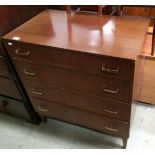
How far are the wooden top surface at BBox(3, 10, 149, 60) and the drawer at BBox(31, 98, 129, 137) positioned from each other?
480 millimetres

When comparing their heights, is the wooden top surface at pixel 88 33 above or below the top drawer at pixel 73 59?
above

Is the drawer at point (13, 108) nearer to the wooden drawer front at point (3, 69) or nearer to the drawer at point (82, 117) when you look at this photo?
the drawer at point (82, 117)

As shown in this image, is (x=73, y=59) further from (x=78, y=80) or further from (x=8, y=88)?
(x=8, y=88)

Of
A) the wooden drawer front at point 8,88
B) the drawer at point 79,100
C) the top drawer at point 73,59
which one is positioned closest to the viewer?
the top drawer at point 73,59

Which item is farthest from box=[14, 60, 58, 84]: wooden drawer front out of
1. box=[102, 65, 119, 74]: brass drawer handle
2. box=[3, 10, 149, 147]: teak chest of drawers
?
box=[102, 65, 119, 74]: brass drawer handle

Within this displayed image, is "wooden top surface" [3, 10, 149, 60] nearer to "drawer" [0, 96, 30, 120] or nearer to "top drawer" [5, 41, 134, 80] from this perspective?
"top drawer" [5, 41, 134, 80]

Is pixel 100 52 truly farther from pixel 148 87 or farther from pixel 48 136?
pixel 48 136

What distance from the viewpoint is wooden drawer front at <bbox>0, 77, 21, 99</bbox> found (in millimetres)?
1352

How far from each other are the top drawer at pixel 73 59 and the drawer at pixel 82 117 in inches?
14.7

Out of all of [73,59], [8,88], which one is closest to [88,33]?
[73,59]

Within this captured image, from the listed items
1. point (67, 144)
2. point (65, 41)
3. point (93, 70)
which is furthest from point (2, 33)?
point (67, 144)

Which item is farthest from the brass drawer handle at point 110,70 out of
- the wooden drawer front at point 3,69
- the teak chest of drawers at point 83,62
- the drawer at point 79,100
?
the wooden drawer front at point 3,69

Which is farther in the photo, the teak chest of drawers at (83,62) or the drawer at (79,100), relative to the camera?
the drawer at (79,100)

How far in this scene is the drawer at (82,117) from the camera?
4.02 ft
